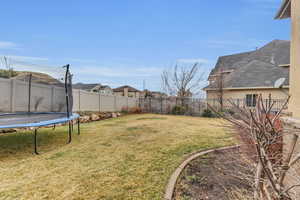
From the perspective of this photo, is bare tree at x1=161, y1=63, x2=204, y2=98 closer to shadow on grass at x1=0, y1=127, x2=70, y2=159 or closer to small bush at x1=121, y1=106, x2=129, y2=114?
small bush at x1=121, y1=106, x2=129, y2=114

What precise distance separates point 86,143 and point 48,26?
10082mm

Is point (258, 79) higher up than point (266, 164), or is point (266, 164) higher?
point (258, 79)

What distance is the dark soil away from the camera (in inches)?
82.4

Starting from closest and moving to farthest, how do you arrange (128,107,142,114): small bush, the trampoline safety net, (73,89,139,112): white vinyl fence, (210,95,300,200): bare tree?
1. (210,95,300,200): bare tree
2. the trampoline safety net
3. (73,89,139,112): white vinyl fence
4. (128,107,142,114): small bush

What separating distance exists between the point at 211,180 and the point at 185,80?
1533 cm

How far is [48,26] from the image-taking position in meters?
10.8

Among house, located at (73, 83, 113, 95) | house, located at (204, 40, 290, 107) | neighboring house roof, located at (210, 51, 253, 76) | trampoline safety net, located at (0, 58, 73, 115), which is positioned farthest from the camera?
house, located at (73, 83, 113, 95)

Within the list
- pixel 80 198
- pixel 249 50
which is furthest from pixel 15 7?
pixel 249 50

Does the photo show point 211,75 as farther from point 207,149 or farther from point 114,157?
point 114,157

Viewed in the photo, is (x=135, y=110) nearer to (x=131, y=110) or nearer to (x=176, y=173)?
(x=131, y=110)

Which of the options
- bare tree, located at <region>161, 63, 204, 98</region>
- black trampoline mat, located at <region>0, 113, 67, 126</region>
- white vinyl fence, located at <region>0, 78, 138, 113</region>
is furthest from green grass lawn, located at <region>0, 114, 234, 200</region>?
bare tree, located at <region>161, 63, 204, 98</region>

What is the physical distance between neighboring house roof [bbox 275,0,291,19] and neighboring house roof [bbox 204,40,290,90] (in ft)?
34.6

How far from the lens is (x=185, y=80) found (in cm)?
1719

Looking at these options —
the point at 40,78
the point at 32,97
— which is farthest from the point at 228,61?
the point at 32,97
